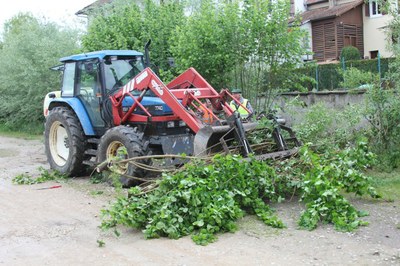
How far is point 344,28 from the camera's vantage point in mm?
32531

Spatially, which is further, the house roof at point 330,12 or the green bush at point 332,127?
the house roof at point 330,12

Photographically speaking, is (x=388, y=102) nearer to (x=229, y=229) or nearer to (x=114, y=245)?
(x=229, y=229)

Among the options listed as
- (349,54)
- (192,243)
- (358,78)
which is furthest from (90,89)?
(349,54)

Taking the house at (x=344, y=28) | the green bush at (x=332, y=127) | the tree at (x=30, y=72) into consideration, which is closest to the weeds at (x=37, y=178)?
the green bush at (x=332, y=127)

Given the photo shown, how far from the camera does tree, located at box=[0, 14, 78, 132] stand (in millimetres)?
20344

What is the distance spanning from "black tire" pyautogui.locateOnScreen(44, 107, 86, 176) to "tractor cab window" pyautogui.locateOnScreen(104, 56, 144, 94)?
1060 millimetres

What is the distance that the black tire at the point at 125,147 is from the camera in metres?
9.33

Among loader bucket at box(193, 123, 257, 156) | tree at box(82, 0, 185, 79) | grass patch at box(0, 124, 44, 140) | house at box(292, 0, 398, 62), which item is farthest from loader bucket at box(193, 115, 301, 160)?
house at box(292, 0, 398, 62)

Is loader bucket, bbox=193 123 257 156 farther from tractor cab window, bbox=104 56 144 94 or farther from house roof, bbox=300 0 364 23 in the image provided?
house roof, bbox=300 0 364 23

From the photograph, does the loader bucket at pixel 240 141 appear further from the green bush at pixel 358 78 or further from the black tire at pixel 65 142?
the black tire at pixel 65 142

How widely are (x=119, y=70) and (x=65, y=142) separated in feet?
6.54

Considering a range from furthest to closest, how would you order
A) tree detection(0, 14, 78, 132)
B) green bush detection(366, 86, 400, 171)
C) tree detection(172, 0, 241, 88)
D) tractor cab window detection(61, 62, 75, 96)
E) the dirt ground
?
tree detection(0, 14, 78, 132), tree detection(172, 0, 241, 88), tractor cab window detection(61, 62, 75, 96), green bush detection(366, 86, 400, 171), the dirt ground

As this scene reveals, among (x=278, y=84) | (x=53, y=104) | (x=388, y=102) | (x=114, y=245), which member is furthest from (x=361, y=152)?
(x=53, y=104)

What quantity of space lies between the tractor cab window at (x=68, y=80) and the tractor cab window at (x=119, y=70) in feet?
3.27
